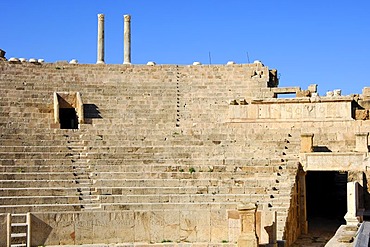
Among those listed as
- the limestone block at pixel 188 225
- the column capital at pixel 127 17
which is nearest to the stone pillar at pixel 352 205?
the limestone block at pixel 188 225

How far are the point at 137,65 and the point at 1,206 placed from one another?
1422 centimetres

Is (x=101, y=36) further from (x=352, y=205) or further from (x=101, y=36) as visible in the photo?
(x=352, y=205)

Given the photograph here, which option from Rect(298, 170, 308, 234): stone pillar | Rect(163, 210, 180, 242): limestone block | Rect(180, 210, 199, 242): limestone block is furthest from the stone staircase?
Rect(298, 170, 308, 234): stone pillar

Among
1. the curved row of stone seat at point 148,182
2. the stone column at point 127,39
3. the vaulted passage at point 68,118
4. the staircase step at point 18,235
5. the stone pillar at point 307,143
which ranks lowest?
the staircase step at point 18,235

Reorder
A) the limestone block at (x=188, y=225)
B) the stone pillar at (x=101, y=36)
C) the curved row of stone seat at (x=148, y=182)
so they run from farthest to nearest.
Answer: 1. the stone pillar at (x=101, y=36)
2. the curved row of stone seat at (x=148, y=182)
3. the limestone block at (x=188, y=225)

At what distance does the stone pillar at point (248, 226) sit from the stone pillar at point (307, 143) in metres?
A: 6.53

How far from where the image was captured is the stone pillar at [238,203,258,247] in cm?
1341

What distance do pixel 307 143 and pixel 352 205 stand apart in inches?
130

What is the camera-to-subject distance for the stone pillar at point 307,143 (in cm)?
1962

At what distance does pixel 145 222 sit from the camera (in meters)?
15.4

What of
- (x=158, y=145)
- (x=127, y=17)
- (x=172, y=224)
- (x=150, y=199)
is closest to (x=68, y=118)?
(x=158, y=145)

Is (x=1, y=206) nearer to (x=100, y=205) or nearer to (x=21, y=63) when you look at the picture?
(x=100, y=205)

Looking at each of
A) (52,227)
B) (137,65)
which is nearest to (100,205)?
(52,227)

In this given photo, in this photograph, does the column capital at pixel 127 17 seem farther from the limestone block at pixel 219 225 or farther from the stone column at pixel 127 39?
the limestone block at pixel 219 225
